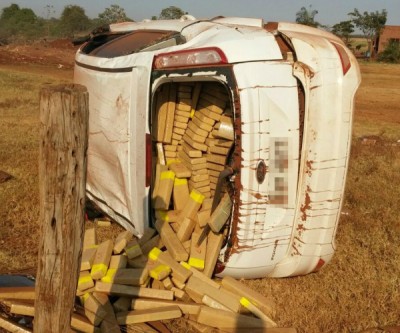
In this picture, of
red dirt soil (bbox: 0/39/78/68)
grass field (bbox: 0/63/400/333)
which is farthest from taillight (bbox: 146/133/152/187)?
red dirt soil (bbox: 0/39/78/68)

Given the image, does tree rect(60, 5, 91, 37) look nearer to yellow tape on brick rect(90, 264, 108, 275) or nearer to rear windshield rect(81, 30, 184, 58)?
rear windshield rect(81, 30, 184, 58)

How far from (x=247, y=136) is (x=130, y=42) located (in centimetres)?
236

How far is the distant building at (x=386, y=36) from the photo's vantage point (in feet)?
158

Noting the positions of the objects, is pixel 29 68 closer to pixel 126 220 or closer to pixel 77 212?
pixel 126 220

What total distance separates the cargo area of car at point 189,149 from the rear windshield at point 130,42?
0.44 m

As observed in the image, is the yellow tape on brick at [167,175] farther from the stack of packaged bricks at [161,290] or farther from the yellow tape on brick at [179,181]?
the stack of packaged bricks at [161,290]

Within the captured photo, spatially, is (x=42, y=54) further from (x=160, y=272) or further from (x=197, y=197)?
(x=160, y=272)

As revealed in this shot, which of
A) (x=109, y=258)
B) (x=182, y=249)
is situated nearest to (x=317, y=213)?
(x=182, y=249)

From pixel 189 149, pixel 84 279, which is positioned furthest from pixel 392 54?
pixel 84 279

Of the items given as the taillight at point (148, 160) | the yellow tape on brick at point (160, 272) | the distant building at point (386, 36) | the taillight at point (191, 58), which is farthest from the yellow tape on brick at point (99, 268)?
the distant building at point (386, 36)

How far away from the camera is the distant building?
48153 millimetres

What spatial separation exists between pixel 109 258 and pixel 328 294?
1967 millimetres

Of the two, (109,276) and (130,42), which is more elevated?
(130,42)

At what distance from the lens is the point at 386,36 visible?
48.7m
